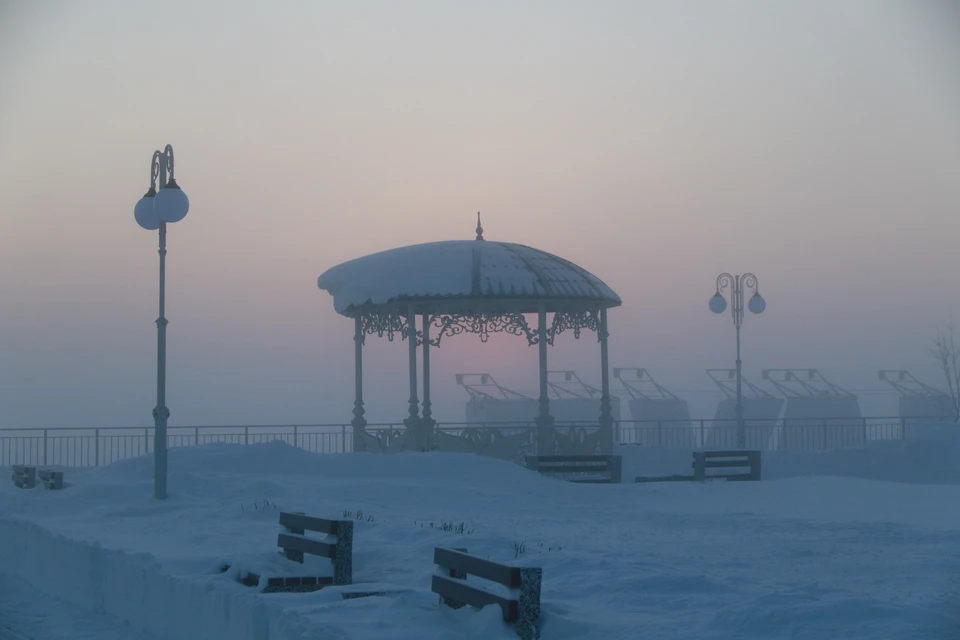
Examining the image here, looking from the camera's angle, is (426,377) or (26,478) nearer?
(26,478)

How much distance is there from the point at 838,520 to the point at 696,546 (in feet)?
10.5

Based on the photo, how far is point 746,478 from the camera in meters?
20.8

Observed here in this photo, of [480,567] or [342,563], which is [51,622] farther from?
[480,567]

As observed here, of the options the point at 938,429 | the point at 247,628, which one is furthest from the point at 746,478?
the point at 247,628

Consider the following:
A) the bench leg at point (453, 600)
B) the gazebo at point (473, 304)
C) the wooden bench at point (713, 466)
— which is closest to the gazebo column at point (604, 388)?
the gazebo at point (473, 304)

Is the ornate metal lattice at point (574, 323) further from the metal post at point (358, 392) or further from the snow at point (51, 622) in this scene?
the snow at point (51, 622)

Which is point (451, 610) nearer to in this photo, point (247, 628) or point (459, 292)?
point (247, 628)

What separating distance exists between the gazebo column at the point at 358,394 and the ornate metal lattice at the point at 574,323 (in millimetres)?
4416

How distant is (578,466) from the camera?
19688 millimetres

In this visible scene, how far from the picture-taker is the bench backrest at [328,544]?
A: 788 centimetres

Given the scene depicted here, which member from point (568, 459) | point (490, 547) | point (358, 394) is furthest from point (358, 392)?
point (490, 547)

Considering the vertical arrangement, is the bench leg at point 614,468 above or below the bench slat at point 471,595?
below

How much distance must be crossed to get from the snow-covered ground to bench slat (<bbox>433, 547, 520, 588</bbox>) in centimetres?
24

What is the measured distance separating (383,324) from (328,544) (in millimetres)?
15548
